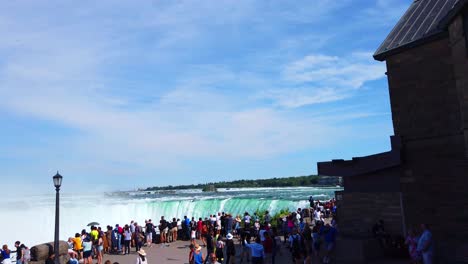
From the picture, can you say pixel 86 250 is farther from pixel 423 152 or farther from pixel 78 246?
pixel 423 152

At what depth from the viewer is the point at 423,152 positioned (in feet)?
50.3

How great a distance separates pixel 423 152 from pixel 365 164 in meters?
2.15

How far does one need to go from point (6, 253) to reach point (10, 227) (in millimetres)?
49028

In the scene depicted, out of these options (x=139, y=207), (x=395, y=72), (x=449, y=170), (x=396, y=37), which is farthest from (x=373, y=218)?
(x=139, y=207)

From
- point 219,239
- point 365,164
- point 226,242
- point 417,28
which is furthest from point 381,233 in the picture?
point 417,28

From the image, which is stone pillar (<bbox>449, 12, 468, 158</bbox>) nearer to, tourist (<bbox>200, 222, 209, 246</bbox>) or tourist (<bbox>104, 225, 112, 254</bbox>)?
tourist (<bbox>200, 222, 209, 246</bbox>)

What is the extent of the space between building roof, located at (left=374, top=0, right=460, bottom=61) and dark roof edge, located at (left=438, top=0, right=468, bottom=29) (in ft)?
2.79

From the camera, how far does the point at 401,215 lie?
1564cm

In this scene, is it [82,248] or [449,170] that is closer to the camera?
[449,170]

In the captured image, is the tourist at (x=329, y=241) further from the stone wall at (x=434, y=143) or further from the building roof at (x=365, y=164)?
the stone wall at (x=434, y=143)

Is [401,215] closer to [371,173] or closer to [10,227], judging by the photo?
[371,173]

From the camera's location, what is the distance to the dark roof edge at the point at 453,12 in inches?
484

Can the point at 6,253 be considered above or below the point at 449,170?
below

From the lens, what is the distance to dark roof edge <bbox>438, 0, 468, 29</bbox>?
484 inches
